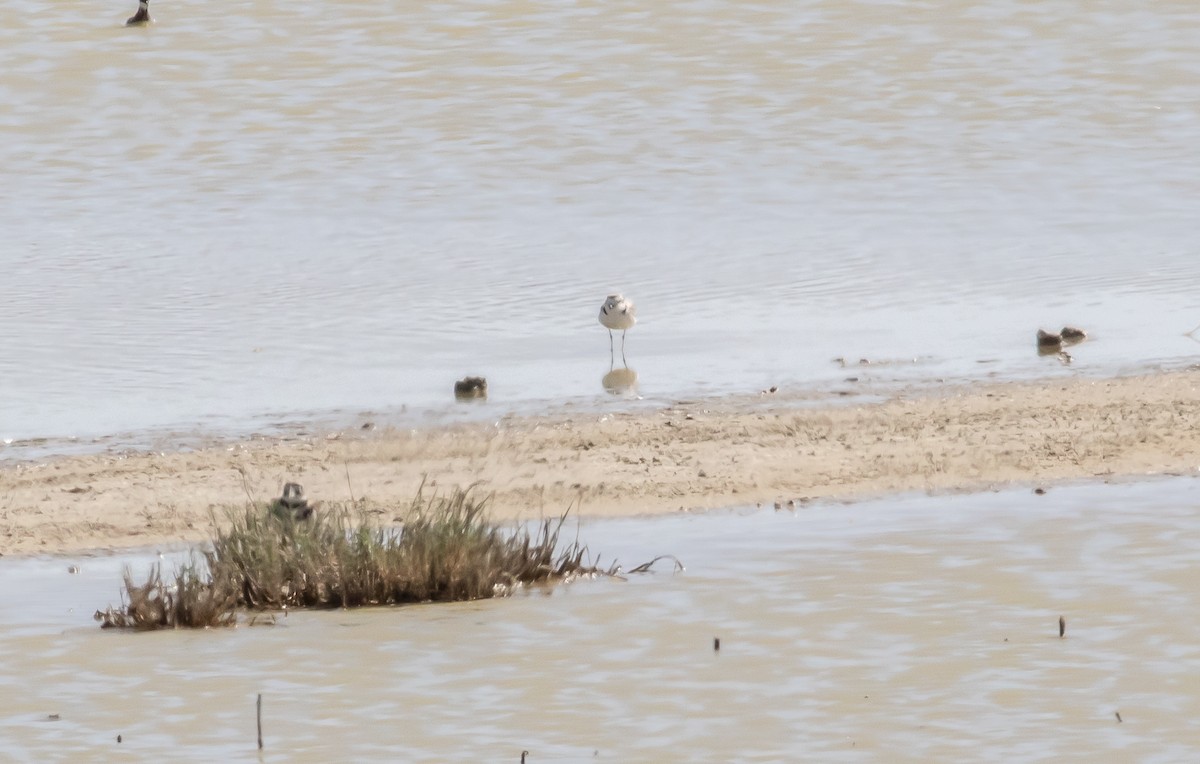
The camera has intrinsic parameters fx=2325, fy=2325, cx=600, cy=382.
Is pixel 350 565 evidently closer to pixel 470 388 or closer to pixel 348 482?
pixel 348 482

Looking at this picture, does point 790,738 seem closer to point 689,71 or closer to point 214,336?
point 214,336

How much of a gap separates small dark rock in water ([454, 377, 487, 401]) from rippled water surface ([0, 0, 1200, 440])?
185 millimetres

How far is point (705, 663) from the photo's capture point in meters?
8.00

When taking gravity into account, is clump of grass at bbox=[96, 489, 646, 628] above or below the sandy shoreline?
below

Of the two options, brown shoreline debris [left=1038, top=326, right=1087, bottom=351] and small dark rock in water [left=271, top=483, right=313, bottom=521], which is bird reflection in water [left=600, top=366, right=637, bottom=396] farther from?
small dark rock in water [left=271, top=483, right=313, bottom=521]

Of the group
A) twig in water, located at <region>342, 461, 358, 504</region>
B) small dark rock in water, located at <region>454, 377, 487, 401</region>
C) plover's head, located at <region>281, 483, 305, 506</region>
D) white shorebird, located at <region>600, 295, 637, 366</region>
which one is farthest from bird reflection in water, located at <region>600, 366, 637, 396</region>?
plover's head, located at <region>281, 483, 305, 506</region>

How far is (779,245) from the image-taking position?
775 inches

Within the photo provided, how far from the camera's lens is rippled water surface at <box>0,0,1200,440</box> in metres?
14.9

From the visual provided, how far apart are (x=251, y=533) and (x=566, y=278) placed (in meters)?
9.54

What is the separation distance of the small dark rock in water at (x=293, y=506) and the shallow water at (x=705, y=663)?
52 centimetres

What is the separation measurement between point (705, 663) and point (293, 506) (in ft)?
6.62

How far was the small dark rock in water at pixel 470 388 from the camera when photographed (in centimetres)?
1331

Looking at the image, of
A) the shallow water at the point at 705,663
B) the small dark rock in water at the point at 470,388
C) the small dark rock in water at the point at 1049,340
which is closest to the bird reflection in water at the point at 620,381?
the small dark rock in water at the point at 470,388

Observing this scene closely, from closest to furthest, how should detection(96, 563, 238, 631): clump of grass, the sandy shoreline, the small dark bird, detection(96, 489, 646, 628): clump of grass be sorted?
detection(96, 563, 238, 631): clump of grass, detection(96, 489, 646, 628): clump of grass, the sandy shoreline, the small dark bird
